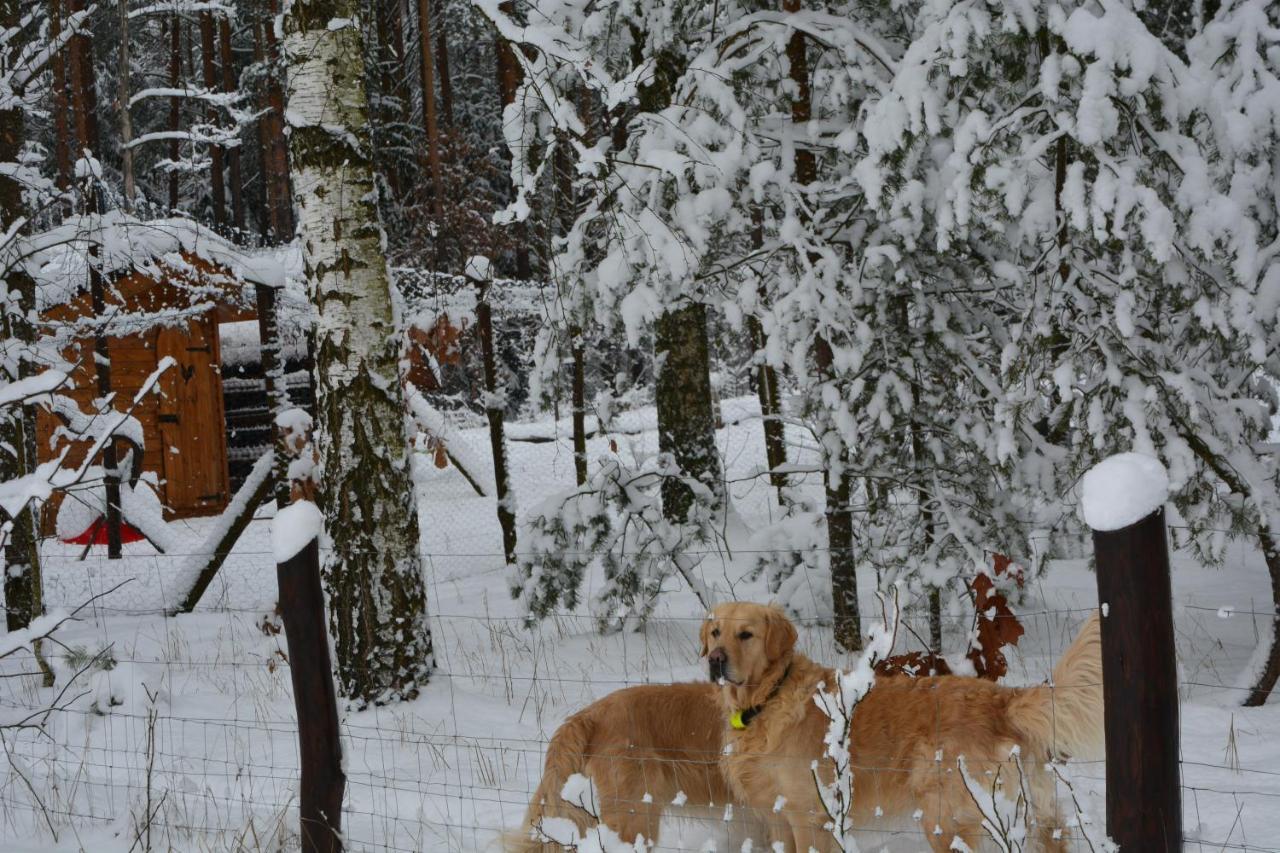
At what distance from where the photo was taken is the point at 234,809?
4410 millimetres

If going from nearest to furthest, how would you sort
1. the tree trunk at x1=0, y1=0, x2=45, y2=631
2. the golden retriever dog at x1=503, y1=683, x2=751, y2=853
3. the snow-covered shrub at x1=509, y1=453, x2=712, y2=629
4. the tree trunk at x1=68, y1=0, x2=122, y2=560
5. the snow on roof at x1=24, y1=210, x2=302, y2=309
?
the golden retriever dog at x1=503, y1=683, x2=751, y2=853 → the snow on roof at x1=24, y1=210, x2=302, y2=309 → the snow-covered shrub at x1=509, y1=453, x2=712, y2=629 → the tree trunk at x1=0, y1=0, x2=45, y2=631 → the tree trunk at x1=68, y1=0, x2=122, y2=560

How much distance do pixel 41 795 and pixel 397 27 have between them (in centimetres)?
2086

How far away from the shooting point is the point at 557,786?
3.75m

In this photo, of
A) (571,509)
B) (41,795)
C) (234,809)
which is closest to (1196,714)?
(571,509)

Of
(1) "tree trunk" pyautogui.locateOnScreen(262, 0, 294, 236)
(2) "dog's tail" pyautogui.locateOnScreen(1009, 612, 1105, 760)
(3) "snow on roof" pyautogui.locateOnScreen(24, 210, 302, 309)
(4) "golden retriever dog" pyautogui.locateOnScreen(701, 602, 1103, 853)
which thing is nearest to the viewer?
(2) "dog's tail" pyautogui.locateOnScreen(1009, 612, 1105, 760)

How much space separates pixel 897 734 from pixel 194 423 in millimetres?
13926

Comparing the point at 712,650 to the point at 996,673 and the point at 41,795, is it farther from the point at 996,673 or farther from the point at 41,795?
the point at 41,795

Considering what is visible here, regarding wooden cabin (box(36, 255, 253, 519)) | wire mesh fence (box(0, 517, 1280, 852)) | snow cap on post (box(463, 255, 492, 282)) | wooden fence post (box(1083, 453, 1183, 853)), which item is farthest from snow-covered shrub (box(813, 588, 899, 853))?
wooden cabin (box(36, 255, 253, 519))

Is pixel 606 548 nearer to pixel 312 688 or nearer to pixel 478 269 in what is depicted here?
pixel 312 688

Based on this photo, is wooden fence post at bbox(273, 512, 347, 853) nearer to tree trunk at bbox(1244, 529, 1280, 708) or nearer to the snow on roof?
the snow on roof

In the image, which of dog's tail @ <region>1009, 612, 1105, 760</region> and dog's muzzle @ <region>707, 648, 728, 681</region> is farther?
dog's muzzle @ <region>707, 648, 728, 681</region>

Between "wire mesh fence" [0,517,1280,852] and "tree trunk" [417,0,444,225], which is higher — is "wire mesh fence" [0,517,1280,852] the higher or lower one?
the lower one

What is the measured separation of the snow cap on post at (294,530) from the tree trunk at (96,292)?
1.36 meters

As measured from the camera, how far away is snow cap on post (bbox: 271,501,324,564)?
340 cm
